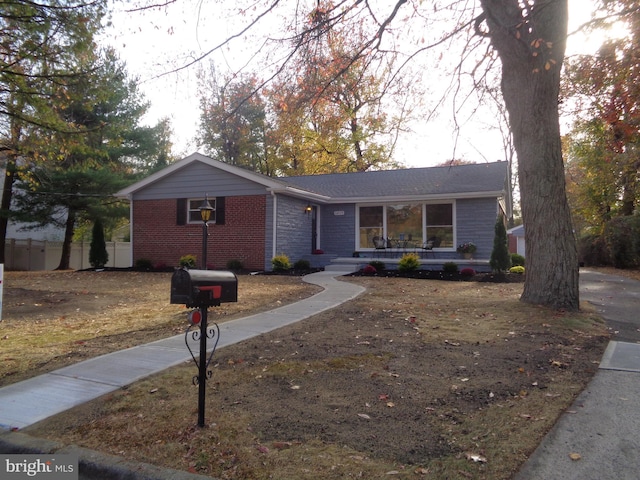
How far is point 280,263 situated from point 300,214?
2926 millimetres

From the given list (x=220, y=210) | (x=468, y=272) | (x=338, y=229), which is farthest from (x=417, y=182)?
(x=220, y=210)

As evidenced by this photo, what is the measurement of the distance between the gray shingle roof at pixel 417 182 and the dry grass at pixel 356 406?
1143 cm

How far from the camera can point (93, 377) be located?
176 inches

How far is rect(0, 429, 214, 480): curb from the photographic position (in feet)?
8.96

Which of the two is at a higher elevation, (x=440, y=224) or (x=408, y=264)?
(x=440, y=224)

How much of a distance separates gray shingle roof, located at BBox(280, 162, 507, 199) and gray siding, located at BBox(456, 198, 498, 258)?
1.95 feet

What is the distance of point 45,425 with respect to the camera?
3469 mm

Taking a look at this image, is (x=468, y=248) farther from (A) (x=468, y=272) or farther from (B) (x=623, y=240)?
(B) (x=623, y=240)

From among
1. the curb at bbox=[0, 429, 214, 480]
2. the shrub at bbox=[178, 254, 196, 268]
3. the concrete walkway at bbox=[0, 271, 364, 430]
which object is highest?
the shrub at bbox=[178, 254, 196, 268]

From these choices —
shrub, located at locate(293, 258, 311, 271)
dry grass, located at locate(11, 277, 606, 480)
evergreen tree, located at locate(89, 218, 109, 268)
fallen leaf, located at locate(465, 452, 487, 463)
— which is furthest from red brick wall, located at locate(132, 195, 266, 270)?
fallen leaf, located at locate(465, 452, 487, 463)

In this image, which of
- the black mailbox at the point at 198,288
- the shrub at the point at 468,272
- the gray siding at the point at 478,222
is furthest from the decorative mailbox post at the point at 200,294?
the gray siding at the point at 478,222

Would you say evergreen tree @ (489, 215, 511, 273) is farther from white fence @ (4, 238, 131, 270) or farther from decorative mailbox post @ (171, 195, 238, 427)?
white fence @ (4, 238, 131, 270)

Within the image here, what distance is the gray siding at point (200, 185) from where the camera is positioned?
16.9 meters

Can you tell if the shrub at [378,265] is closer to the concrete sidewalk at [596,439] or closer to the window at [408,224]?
the window at [408,224]
